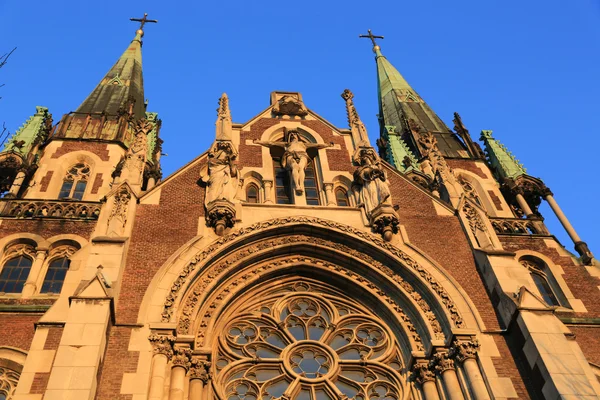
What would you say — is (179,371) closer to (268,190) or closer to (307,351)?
(307,351)

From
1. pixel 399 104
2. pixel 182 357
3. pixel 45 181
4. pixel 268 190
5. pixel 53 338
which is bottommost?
pixel 182 357

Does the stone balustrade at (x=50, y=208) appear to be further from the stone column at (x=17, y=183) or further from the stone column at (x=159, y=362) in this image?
the stone column at (x=159, y=362)

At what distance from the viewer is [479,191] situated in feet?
84.6

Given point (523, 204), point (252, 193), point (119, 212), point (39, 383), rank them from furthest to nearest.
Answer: point (523, 204)
point (252, 193)
point (119, 212)
point (39, 383)

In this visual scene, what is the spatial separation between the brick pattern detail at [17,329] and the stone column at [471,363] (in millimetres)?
9001

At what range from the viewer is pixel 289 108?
74.6ft

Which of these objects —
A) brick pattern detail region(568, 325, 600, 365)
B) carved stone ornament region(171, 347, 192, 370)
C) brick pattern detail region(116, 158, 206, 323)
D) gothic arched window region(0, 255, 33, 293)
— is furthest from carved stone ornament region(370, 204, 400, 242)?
gothic arched window region(0, 255, 33, 293)

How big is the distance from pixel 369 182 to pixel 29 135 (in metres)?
13.1

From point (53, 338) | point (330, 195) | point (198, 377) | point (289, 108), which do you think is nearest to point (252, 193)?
point (330, 195)

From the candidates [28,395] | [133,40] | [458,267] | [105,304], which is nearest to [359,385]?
[458,267]

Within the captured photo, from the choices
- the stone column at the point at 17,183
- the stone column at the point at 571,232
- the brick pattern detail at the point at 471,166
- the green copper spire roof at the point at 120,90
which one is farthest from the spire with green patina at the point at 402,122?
the stone column at the point at 17,183

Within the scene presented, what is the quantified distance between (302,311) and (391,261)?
2.32 metres

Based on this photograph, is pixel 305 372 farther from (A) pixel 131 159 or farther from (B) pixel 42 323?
(A) pixel 131 159

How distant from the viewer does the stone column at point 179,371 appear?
1295 centimetres
